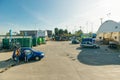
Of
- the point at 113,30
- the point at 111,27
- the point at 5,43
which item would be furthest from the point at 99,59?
the point at 111,27

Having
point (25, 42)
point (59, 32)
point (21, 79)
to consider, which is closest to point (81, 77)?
point (21, 79)

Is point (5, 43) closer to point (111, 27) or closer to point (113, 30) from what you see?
point (113, 30)

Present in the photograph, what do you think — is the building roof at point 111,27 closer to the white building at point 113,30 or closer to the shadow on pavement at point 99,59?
the white building at point 113,30

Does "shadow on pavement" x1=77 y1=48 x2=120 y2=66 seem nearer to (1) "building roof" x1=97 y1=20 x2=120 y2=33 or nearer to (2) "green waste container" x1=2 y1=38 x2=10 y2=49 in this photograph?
(2) "green waste container" x1=2 y1=38 x2=10 y2=49

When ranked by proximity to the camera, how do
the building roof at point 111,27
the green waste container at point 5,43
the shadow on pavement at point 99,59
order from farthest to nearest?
the building roof at point 111,27 < the green waste container at point 5,43 < the shadow on pavement at point 99,59

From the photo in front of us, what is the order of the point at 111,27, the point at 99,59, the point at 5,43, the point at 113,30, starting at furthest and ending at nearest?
the point at 111,27 < the point at 113,30 < the point at 5,43 < the point at 99,59

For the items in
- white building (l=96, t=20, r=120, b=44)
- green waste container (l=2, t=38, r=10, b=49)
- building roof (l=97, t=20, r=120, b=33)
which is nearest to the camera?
green waste container (l=2, t=38, r=10, b=49)

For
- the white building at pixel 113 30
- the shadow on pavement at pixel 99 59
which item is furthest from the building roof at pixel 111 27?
the shadow on pavement at pixel 99 59

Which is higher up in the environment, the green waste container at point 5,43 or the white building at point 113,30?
the white building at point 113,30

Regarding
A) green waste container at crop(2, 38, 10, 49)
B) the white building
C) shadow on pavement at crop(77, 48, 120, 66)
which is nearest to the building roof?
the white building

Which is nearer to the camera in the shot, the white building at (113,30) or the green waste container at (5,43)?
the green waste container at (5,43)

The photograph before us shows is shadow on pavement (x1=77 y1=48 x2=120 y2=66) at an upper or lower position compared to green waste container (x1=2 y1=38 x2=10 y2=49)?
lower

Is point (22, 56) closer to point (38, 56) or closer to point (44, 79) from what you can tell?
point (38, 56)

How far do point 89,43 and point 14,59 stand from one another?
64.6 feet
